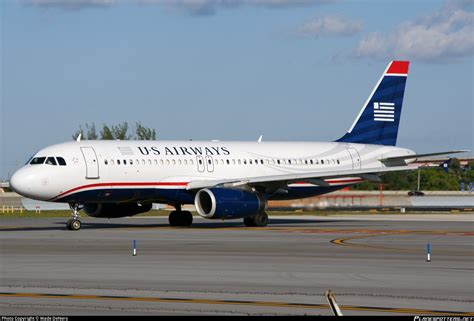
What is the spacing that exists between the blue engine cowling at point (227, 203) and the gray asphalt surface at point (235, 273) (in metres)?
4.18

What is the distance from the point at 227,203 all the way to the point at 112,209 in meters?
6.93

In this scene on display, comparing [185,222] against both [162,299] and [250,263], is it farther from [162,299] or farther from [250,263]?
[162,299]

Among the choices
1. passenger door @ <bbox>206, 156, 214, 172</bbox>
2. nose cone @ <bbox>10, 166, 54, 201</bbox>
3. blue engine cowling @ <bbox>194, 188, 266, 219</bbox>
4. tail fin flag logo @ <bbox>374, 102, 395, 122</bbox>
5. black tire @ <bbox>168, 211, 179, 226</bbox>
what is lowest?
black tire @ <bbox>168, 211, 179, 226</bbox>

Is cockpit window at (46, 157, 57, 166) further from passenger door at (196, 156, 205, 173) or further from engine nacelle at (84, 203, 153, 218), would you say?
passenger door at (196, 156, 205, 173)

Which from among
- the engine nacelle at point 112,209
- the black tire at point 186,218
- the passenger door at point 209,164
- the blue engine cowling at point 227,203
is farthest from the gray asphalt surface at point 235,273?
the black tire at point 186,218

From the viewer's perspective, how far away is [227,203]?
45250mm

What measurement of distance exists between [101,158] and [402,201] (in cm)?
3555

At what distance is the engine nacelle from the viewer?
4853 centimetres

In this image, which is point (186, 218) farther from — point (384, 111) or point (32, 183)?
point (384, 111)

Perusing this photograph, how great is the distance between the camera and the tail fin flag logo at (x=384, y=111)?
57281 mm

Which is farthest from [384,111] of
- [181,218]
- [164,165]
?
[164,165]

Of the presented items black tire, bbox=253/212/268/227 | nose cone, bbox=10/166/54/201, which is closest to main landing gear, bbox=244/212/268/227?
black tire, bbox=253/212/268/227

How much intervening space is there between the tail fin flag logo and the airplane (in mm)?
59

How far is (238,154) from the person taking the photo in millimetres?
51094
